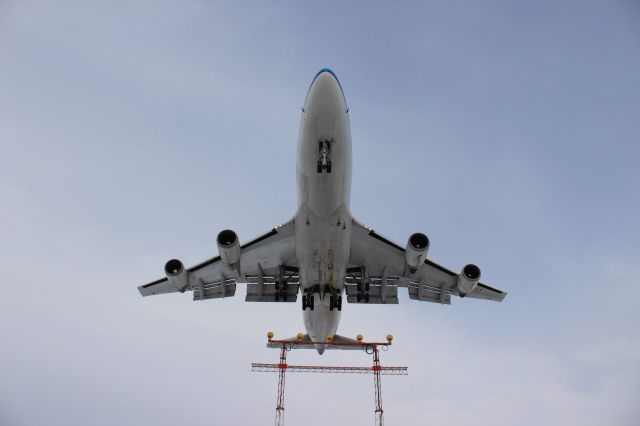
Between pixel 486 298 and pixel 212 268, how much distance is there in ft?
46.1

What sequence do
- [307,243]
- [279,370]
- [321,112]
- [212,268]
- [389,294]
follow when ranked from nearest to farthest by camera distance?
[321,112] → [307,243] → [212,268] → [389,294] → [279,370]

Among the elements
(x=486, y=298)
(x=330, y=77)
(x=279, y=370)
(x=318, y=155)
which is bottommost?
(x=279, y=370)

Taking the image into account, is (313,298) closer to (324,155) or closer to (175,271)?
(175,271)

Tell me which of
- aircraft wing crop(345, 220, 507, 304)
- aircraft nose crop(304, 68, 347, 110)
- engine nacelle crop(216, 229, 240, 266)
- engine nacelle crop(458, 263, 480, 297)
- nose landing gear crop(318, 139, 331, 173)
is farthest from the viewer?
aircraft wing crop(345, 220, 507, 304)

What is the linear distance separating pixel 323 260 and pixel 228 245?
161 inches

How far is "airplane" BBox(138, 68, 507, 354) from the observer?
58.6 ft

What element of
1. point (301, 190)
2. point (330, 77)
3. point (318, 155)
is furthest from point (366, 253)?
point (330, 77)

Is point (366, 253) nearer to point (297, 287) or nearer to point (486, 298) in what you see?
point (297, 287)

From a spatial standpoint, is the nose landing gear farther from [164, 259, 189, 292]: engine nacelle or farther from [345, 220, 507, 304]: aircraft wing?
[164, 259, 189, 292]: engine nacelle

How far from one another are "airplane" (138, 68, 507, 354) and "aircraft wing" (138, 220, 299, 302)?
0.05 meters

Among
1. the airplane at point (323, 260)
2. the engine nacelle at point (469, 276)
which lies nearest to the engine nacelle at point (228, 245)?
the airplane at point (323, 260)

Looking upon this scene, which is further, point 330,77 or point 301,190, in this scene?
point 301,190

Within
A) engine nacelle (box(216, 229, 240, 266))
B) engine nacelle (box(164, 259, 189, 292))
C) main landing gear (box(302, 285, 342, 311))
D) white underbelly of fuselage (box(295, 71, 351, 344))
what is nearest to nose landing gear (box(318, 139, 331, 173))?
white underbelly of fuselage (box(295, 71, 351, 344))

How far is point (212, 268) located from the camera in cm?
2527
